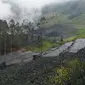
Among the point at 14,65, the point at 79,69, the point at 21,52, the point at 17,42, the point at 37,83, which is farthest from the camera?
the point at 17,42

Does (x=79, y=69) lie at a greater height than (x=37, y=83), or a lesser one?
greater

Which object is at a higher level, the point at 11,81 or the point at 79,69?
the point at 79,69

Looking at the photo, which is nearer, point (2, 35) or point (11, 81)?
point (11, 81)

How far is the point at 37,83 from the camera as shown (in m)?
55.8

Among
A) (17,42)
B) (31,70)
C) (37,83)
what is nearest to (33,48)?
(17,42)

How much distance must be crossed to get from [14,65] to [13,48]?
29.7 metres

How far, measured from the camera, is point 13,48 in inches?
4055

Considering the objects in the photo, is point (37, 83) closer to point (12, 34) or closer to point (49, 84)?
point (49, 84)

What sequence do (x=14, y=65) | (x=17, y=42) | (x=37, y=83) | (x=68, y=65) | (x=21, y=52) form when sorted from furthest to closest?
(x=17, y=42) → (x=21, y=52) → (x=14, y=65) → (x=68, y=65) → (x=37, y=83)

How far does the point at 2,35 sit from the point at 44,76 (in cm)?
4643

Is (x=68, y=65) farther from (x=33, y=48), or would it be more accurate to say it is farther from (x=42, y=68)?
(x=33, y=48)

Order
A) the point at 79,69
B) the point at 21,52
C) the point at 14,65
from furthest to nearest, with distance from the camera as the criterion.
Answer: the point at 21,52, the point at 14,65, the point at 79,69

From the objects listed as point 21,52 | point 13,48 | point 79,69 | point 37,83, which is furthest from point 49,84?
point 13,48

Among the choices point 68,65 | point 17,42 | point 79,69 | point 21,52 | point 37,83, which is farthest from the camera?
point 17,42
